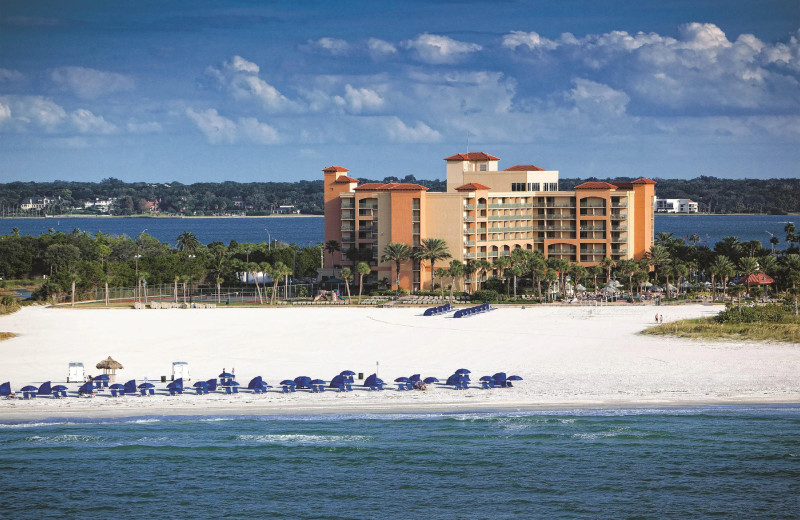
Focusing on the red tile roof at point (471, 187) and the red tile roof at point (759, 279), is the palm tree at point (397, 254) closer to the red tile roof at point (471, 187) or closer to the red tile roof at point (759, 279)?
the red tile roof at point (471, 187)

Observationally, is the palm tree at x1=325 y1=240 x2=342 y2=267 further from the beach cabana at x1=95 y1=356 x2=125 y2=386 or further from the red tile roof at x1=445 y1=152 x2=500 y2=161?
the beach cabana at x1=95 y1=356 x2=125 y2=386

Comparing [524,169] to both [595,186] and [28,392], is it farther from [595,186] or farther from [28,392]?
[28,392]

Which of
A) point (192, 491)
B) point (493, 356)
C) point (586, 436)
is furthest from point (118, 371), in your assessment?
point (586, 436)

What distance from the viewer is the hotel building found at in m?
123

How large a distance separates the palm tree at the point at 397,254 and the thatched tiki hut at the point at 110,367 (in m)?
60.9

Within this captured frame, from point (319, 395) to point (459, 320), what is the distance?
38263 millimetres

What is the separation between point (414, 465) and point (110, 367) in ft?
72.7

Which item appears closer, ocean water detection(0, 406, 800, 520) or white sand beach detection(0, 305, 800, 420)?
ocean water detection(0, 406, 800, 520)

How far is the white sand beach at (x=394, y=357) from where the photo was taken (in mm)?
53438

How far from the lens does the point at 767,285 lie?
371ft

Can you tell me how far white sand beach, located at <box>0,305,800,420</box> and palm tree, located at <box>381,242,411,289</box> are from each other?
21308 millimetres

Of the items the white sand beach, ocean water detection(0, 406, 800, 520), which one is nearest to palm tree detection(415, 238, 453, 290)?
the white sand beach

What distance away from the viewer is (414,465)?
46.3m

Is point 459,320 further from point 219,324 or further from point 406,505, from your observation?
point 406,505
